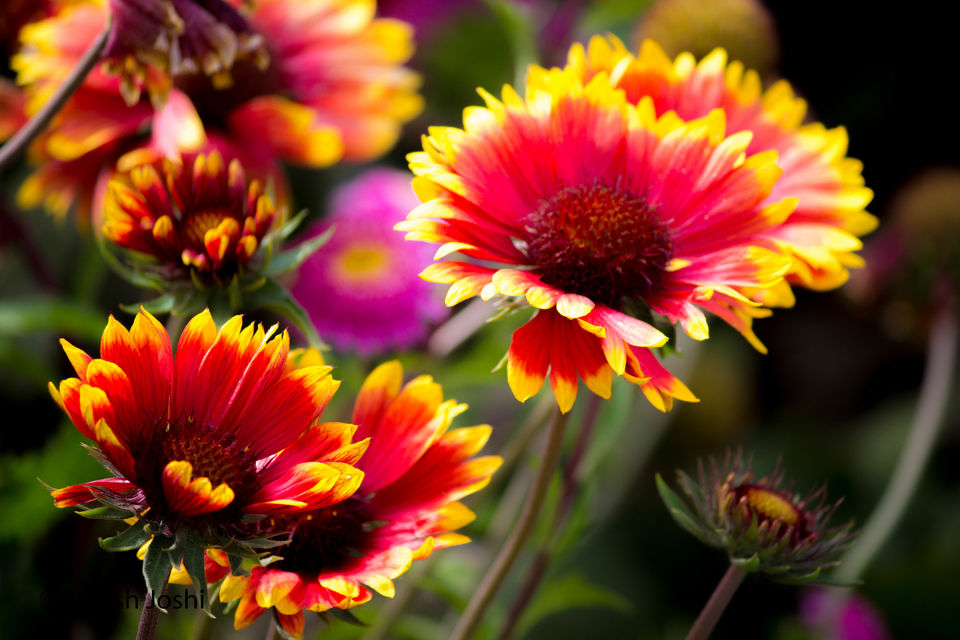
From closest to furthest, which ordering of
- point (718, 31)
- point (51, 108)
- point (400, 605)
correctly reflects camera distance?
point (51, 108) < point (400, 605) < point (718, 31)

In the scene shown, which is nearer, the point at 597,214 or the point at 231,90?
the point at 597,214

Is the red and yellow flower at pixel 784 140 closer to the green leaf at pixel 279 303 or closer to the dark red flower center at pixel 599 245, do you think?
the dark red flower center at pixel 599 245

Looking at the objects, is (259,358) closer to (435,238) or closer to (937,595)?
(435,238)

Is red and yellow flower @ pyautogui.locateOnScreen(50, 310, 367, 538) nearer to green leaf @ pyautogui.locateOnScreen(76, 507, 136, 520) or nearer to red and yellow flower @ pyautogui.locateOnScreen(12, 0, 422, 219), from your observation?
green leaf @ pyautogui.locateOnScreen(76, 507, 136, 520)

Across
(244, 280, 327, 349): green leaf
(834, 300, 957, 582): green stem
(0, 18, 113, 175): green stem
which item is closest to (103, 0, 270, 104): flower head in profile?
(0, 18, 113, 175): green stem

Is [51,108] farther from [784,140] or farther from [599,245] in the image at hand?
[784,140]

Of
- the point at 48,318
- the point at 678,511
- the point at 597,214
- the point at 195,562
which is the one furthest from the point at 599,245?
the point at 48,318

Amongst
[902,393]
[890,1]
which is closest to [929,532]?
[902,393]
